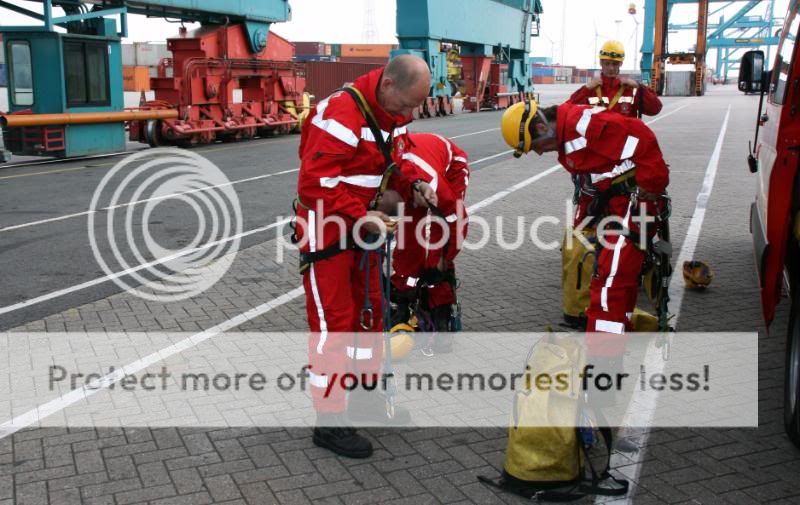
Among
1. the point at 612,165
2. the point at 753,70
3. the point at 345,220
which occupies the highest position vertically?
the point at 753,70

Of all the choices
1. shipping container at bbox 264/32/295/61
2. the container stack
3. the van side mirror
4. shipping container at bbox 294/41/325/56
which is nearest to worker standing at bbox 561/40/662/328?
the van side mirror

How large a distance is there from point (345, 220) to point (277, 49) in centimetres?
Answer: 2362

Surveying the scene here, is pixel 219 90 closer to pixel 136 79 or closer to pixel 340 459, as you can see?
pixel 340 459

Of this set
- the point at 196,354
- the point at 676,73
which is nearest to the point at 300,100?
the point at 196,354

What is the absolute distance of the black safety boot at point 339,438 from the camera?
4.12 meters

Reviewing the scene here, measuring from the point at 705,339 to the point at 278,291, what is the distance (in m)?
3.63

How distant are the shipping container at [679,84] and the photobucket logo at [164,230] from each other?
57.6 meters

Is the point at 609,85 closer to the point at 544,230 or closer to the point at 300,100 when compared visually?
the point at 544,230

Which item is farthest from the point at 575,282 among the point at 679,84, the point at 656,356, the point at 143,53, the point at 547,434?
the point at 679,84

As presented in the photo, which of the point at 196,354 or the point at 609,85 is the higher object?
the point at 609,85

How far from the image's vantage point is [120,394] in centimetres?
497

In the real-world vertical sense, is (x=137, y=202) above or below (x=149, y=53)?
below

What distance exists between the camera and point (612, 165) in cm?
462

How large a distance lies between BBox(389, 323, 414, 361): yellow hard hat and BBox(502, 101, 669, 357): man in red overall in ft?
4.67
